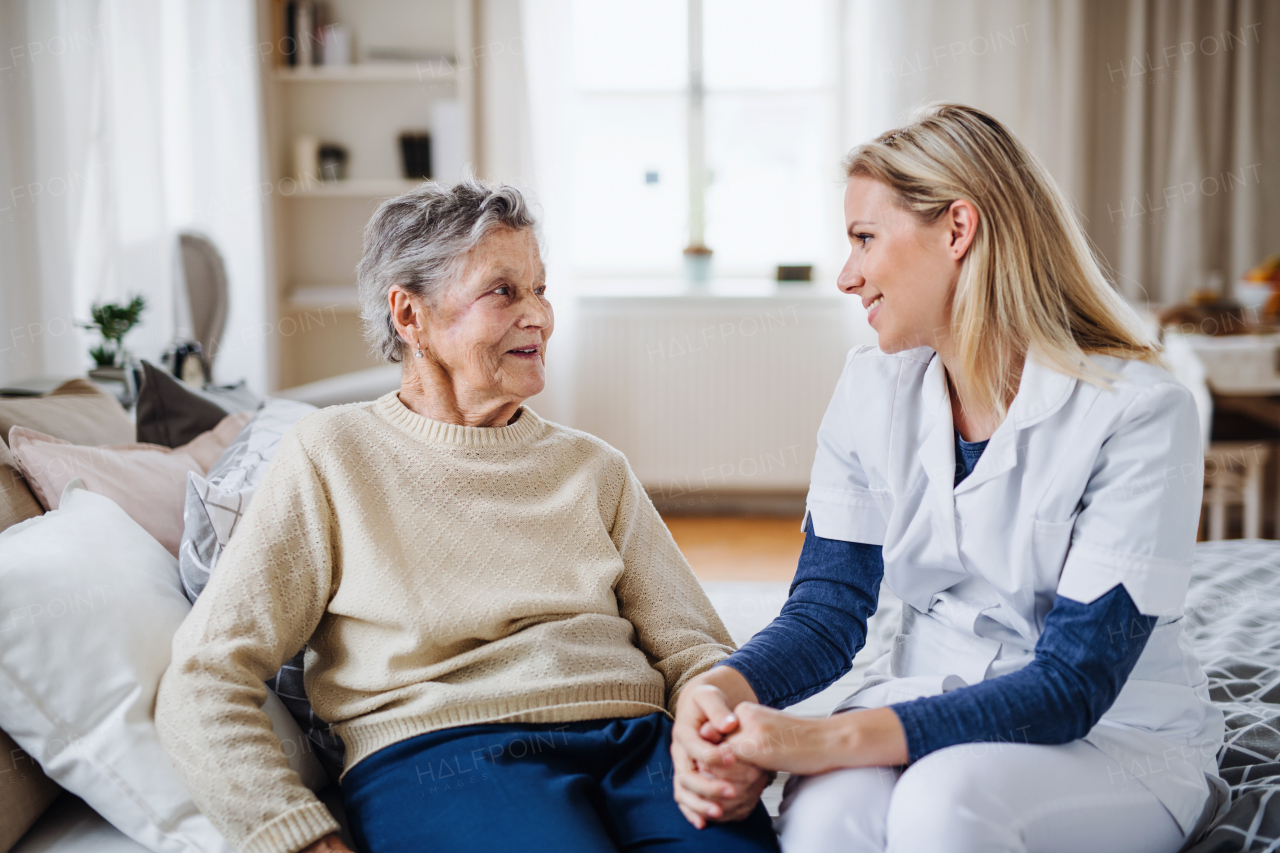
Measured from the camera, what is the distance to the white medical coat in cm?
99

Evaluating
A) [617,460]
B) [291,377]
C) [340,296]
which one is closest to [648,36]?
[340,296]

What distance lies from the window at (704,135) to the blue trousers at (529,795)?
3212 mm

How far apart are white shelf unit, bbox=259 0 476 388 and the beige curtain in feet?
5.34

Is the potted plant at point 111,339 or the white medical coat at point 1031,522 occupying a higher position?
the potted plant at point 111,339

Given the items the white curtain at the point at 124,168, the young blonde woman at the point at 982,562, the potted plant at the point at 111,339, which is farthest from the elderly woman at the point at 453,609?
the white curtain at the point at 124,168

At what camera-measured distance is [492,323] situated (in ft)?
4.05

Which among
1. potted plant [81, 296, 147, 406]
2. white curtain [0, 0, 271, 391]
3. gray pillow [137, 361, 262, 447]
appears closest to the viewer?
gray pillow [137, 361, 262, 447]

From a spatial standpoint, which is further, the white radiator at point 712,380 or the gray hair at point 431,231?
the white radiator at point 712,380

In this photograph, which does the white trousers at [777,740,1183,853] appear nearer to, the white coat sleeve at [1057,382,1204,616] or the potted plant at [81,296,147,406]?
the white coat sleeve at [1057,382,1204,616]

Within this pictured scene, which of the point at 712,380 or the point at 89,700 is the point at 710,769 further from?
the point at 712,380

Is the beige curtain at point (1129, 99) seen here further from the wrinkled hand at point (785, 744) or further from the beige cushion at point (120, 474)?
the wrinkled hand at point (785, 744)

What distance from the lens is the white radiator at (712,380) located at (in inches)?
158

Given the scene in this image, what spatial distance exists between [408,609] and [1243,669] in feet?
3.74

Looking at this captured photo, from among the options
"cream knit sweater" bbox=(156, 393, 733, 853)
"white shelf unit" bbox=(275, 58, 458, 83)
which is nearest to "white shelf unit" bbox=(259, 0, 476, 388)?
"white shelf unit" bbox=(275, 58, 458, 83)
